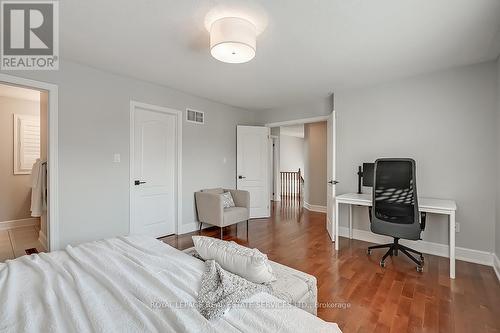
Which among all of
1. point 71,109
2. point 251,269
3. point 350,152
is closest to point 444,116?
point 350,152

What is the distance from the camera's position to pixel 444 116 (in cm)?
305

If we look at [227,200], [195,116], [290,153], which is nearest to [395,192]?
[227,200]

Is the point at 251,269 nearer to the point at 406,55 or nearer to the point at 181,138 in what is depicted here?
the point at 406,55

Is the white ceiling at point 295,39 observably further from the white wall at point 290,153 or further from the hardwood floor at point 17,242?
the white wall at point 290,153

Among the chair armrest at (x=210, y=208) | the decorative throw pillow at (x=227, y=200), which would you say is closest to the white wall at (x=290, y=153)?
the decorative throw pillow at (x=227, y=200)

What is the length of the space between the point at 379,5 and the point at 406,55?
3.70 feet

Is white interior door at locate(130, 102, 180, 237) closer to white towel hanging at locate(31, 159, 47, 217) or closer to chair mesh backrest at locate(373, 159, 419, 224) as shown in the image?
white towel hanging at locate(31, 159, 47, 217)

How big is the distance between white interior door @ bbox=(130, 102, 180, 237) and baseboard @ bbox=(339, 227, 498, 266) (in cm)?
311

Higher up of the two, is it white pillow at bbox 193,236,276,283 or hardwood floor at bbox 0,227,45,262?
white pillow at bbox 193,236,276,283

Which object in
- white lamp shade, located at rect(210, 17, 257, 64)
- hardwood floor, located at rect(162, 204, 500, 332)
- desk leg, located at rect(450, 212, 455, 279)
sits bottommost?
hardwood floor, located at rect(162, 204, 500, 332)

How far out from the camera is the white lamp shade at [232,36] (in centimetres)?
189

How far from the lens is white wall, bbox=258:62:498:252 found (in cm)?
282

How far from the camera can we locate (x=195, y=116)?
4242mm
